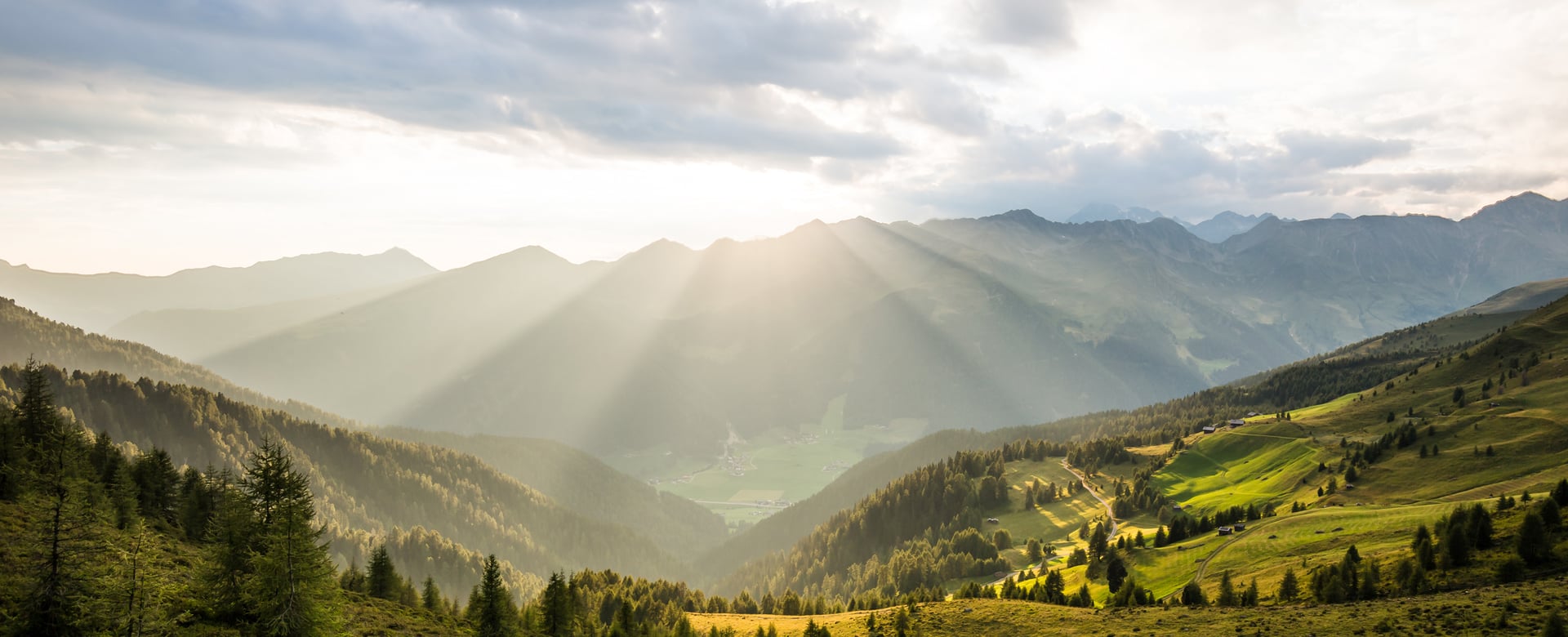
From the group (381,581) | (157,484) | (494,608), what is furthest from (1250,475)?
(157,484)

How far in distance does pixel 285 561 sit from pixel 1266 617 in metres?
75.2

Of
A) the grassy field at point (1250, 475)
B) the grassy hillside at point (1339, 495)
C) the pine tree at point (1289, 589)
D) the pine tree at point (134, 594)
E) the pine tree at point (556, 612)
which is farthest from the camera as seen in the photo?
the grassy field at point (1250, 475)

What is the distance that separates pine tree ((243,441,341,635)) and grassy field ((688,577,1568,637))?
184 feet

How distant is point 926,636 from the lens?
72.4m

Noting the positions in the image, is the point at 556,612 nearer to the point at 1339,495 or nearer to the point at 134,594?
the point at 134,594

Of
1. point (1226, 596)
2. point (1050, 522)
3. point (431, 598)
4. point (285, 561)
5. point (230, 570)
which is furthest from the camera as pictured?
point (1050, 522)

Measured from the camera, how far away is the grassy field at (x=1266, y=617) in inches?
1976

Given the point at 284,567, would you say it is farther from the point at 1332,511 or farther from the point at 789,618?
the point at 1332,511

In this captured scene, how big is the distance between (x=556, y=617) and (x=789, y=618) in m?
40.7

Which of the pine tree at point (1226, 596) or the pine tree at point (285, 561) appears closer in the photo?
the pine tree at point (285, 561)

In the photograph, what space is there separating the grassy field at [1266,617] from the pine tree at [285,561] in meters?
55.9

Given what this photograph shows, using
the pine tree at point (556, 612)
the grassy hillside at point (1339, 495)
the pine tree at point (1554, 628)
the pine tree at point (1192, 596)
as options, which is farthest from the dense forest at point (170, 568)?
the grassy hillside at point (1339, 495)

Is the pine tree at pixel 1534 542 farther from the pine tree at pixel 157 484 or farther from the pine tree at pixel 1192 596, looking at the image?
the pine tree at pixel 157 484

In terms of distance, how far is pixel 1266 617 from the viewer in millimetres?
60750
